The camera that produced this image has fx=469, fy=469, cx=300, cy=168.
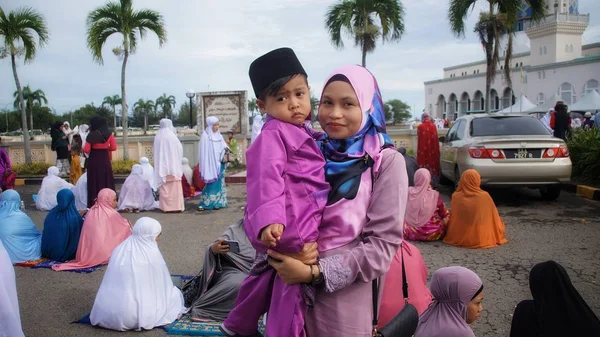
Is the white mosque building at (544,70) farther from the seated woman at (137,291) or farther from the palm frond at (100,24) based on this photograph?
the seated woman at (137,291)

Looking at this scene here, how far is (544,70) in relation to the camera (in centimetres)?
4284

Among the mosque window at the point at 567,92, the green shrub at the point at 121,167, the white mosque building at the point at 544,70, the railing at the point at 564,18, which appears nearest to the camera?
the green shrub at the point at 121,167

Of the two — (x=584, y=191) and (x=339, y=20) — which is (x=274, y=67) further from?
(x=339, y=20)

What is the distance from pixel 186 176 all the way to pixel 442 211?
264 inches

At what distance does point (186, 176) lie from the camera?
11156 millimetres

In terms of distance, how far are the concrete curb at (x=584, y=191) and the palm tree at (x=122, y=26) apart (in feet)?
42.2

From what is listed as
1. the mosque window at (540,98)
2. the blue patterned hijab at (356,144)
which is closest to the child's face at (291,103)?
the blue patterned hijab at (356,144)

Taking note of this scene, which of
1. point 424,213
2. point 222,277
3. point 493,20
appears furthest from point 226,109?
point 222,277

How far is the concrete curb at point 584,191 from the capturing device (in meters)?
8.60

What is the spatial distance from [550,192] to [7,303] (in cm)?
846

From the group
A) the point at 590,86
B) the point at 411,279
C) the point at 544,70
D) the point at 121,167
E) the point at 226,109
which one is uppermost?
the point at 544,70

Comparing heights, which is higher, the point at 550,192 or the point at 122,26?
the point at 122,26

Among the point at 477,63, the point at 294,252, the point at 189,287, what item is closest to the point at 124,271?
the point at 189,287

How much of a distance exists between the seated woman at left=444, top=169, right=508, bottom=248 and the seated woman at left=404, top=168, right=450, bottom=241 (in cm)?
19
